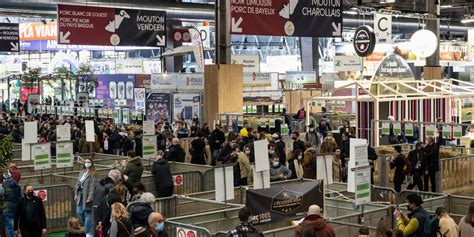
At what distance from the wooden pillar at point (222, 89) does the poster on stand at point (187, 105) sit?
273 centimetres

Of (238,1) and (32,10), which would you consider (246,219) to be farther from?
(32,10)

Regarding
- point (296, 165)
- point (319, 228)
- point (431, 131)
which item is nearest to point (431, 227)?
point (319, 228)

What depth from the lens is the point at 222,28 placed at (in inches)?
1017

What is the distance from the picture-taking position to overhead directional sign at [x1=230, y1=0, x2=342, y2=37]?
842 inches

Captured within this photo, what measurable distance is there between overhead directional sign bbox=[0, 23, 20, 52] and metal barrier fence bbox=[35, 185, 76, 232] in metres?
16.9

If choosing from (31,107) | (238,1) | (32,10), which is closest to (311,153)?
(238,1)

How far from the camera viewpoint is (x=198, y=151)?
19625mm

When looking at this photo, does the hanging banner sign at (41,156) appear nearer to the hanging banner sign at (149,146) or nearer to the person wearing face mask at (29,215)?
the hanging banner sign at (149,146)

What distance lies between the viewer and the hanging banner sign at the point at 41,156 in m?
16.0

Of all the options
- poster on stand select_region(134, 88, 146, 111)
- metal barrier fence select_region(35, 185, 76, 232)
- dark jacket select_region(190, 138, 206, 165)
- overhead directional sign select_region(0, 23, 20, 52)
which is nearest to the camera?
metal barrier fence select_region(35, 185, 76, 232)

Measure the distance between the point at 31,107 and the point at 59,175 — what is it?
23.1 m

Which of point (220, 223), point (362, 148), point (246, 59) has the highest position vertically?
point (246, 59)

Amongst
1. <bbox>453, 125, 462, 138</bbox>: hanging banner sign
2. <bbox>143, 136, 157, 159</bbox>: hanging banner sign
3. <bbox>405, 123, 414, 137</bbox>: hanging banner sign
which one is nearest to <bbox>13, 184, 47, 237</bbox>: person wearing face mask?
<bbox>143, 136, 157, 159</bbox>: hanging banner sign

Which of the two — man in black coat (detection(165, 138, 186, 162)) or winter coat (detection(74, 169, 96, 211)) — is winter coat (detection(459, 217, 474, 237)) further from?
man in black coat (detection(165, 138, 186, 162))
